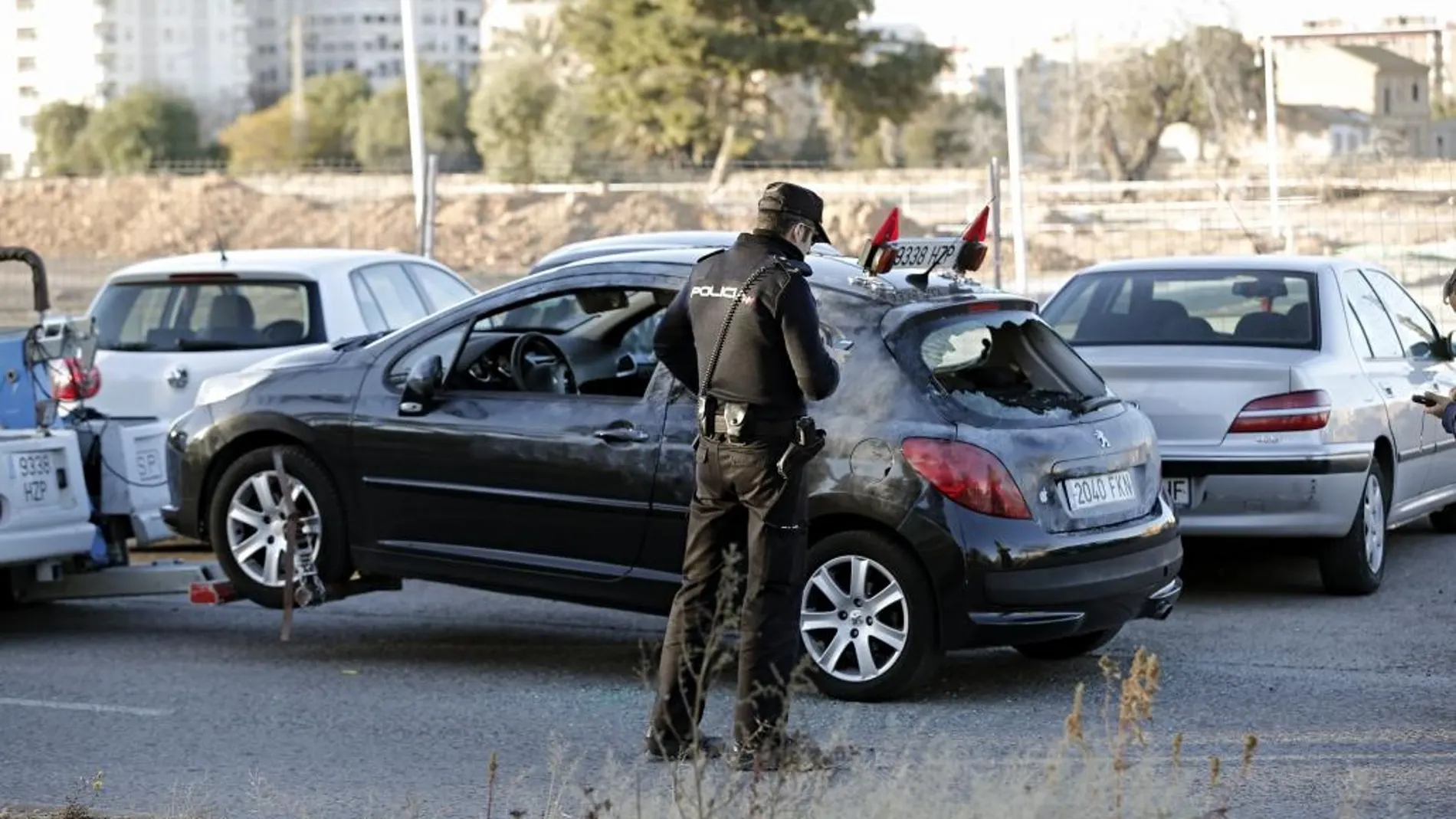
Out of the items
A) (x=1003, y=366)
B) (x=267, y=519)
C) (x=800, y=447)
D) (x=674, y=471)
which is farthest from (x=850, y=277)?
(x=267, y=519)

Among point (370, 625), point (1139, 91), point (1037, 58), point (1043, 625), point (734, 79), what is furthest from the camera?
point (1037, 58)

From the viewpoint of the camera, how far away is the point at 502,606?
10.2 meters

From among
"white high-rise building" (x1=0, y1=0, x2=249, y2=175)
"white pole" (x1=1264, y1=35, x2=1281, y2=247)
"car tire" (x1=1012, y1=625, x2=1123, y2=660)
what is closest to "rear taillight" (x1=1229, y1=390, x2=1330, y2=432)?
"car tire" (x1=1012, y1=625, x2=1123, y2=660)

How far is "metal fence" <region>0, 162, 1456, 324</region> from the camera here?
2088 cm

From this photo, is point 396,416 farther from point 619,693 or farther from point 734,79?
point 734,79

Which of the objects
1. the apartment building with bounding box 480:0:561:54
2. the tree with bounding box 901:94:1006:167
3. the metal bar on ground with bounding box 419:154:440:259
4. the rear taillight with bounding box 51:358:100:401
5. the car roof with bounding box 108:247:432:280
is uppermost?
the apartment building with bounding box 480:0:561:54

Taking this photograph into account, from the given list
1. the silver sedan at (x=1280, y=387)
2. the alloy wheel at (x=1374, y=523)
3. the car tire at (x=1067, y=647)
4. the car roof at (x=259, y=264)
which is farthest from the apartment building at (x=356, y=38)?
the car tire at (x=1067, y=647)

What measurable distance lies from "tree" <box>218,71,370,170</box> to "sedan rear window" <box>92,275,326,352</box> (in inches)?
3640

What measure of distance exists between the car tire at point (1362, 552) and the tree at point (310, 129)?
96195 mm

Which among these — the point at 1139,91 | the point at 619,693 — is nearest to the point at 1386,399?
the point at 619,693

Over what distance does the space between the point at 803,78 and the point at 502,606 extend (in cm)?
6162

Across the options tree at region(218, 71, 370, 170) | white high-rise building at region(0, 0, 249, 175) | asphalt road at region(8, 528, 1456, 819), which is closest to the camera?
asphalt road at region(8, 528, 1456, 819)

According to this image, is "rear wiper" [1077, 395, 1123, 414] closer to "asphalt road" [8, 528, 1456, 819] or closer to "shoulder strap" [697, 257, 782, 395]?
"asphalt road" [8, 528, 1456, 819]

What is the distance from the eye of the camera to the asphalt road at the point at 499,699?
6.54 m
